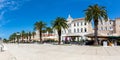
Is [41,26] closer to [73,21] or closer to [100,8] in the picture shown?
[73,21]

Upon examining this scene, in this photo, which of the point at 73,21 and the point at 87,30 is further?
the point at 73,21

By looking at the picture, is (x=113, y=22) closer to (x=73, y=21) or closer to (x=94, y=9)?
(x=73, y=21)

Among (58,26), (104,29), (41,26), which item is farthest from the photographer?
(104,29)

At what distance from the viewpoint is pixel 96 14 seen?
59562 mm

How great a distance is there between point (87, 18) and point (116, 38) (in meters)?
8.70

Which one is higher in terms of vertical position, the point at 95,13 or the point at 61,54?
the point at 95,13

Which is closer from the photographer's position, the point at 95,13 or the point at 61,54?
the point at 61,54

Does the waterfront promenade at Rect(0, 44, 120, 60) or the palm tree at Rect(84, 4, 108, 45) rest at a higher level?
the palm tree at Rect(84, 4, 108, 45)

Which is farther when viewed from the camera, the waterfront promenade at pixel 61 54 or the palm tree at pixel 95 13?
the palm tree at pixel 95 13

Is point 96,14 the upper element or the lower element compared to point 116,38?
upper

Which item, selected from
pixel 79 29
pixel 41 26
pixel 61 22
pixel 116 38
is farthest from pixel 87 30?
pixel 116 38

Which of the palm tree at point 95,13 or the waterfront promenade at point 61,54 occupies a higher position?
the palm tree at point 95,13

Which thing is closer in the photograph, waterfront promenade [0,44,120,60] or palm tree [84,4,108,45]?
waterfront promenade [0,44,120,60]

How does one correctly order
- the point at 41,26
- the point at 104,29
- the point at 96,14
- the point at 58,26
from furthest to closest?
the point at 104,29, the point at 41,26, the point at 58,26, the point at 96,14
